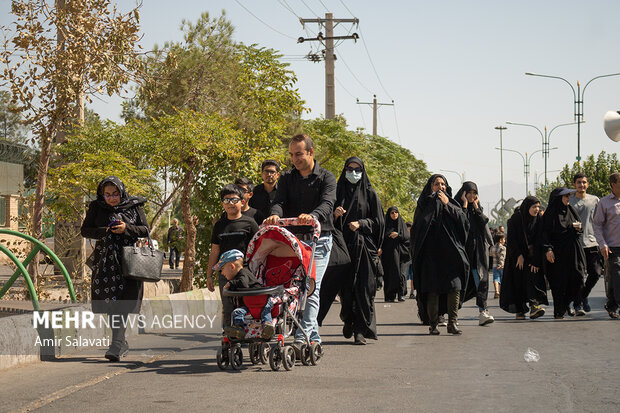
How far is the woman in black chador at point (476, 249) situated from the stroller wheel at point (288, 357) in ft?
15.4

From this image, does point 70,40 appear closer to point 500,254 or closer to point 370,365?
point 370,365

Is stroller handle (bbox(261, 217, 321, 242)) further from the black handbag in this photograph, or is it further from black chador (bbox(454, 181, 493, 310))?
black chador (bbox(454, 181, 493, 310))

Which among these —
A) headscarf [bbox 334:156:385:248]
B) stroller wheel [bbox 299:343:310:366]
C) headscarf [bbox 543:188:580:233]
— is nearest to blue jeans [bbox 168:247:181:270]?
headscarf [bbox 543:188:580:233]

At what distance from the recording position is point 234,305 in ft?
25.9

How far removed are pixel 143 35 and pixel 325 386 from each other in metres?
8.17

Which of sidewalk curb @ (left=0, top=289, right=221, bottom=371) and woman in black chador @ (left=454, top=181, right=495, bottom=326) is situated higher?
woman in black chador @ (left=454, top=181, right=495, bottom=326)

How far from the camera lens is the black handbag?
8.17 m

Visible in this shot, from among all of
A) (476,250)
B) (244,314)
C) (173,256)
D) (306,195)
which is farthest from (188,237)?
(173,256)

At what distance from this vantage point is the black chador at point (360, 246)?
977cm

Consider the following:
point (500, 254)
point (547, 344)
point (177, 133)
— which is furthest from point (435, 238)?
point (500, 254)

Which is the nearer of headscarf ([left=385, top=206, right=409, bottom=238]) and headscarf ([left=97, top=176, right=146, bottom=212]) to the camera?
headscarf ([left=97, top=176, right=146, bottom=212])

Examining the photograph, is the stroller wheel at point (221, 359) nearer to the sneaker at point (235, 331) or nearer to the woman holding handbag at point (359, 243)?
the sneaker at point (235, 331)

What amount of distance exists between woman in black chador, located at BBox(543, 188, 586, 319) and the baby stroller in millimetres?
6198

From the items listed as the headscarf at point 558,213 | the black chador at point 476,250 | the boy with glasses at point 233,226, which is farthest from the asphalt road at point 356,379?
the headscarf at point 558,213
